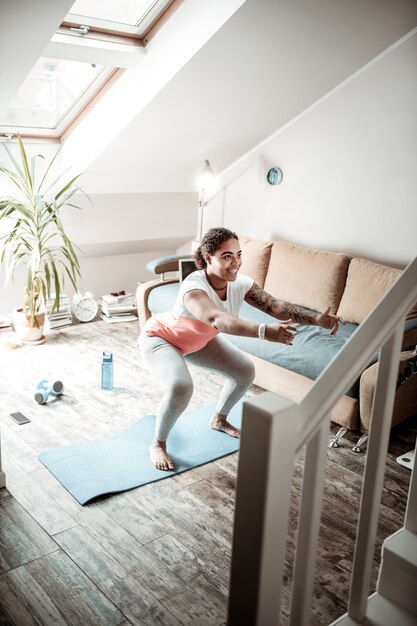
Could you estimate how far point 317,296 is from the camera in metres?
4.34

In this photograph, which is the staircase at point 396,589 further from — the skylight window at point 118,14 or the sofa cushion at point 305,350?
the skylight window at point 118,14

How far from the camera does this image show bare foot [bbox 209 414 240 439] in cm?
348

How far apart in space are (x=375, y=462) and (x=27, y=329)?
392 cm

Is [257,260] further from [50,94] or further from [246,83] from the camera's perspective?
[50,94]

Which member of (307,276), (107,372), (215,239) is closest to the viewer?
(215,239)

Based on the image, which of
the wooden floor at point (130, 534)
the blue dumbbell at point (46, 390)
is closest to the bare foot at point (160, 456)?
the wooden floor at point (130, 534)

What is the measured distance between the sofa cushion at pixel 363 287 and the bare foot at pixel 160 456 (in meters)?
1.63

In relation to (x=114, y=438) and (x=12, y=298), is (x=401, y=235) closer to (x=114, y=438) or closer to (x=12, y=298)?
(x=114, y=438)

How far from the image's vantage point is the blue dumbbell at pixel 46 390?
371 centimetres

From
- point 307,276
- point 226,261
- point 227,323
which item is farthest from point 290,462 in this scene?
point 307,276

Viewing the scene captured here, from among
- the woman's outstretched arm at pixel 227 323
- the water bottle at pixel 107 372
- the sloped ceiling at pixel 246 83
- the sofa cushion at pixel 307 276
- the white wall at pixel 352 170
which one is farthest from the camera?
the sofa cushion at pixel 307 276

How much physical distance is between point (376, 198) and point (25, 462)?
9.56 ft

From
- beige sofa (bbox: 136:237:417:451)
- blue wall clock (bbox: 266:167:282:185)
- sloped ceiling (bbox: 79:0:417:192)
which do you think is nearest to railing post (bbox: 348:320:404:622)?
beige sofa (bbox: 136:237:417:451)

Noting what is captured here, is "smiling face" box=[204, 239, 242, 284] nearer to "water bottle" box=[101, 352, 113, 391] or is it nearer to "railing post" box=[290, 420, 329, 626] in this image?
"water bottle" box=[101, 352, 113, 391]
